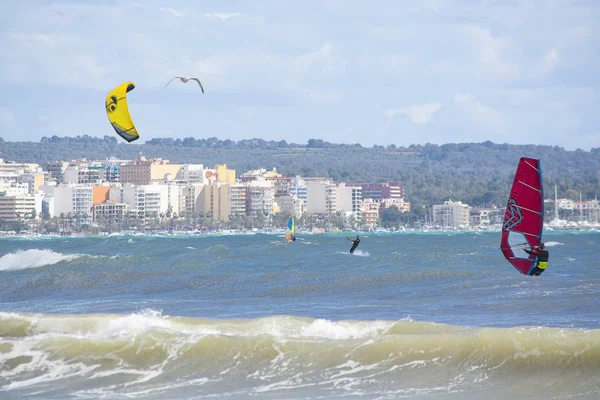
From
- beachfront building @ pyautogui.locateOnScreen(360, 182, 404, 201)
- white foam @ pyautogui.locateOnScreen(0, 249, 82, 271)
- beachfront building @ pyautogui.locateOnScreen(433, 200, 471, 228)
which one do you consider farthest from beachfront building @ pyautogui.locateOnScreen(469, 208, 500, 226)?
white foam @ pyautogui.locateOnScreen(0, 249, 82, 271)

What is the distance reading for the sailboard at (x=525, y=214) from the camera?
1470 centimetres

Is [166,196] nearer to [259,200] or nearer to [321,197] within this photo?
[259,200]

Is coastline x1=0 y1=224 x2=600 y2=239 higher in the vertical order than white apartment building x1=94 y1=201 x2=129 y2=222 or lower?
lower

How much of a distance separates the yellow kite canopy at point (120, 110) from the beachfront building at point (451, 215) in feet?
486

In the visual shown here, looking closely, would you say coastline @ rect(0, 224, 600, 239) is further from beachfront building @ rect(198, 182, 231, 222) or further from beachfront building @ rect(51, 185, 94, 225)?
beachfront building @ rect(51, 185, 94, 225)

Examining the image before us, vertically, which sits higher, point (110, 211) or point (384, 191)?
point (384, 191)

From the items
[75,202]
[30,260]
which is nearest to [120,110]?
[30,260]

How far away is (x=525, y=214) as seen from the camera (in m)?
15.1

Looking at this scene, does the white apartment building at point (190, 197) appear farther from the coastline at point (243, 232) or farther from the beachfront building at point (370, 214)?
the beachfront building at point (370, 214)

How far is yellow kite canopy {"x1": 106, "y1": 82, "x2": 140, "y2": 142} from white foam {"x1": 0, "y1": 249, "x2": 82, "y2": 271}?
716 inches

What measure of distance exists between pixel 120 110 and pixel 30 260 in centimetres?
2105

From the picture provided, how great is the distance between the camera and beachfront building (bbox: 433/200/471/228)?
16700 centimetres

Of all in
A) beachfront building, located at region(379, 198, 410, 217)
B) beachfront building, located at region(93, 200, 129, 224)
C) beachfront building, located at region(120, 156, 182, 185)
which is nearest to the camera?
beachfront building, located at region(93, 200, 129, 224)

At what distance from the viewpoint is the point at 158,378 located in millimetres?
13172
